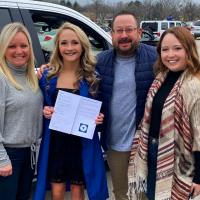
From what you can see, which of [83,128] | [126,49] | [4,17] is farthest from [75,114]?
[4,17]

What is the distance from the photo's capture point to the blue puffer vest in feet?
10.3

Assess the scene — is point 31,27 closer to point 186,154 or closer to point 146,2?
point 186,154

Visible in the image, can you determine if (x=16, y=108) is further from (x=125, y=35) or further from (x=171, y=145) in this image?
(x=171, y=145)

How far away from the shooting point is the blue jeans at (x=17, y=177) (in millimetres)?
2961

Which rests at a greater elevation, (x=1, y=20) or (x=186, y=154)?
(x=1, y=20)

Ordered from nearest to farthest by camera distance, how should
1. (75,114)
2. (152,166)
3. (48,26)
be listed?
(152,166) < (75,114) < (48,26)

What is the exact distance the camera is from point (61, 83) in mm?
3168

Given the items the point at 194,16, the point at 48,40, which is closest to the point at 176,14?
the point at 194,16

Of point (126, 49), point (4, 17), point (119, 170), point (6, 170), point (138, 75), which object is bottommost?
point (119, 170)

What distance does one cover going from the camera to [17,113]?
9.43 feet

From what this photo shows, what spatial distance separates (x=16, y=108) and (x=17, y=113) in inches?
1.6

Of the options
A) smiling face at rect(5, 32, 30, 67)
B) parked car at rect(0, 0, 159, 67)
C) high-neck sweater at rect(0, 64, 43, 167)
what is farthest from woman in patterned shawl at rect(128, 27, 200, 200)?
parked car at rect(0, 0, 159, 67)

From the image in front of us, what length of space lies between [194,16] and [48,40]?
6788 cm

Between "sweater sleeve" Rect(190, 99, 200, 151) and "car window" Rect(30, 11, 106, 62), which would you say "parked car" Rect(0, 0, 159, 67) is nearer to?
"car window" Rect(30, 11, 106, 62)
